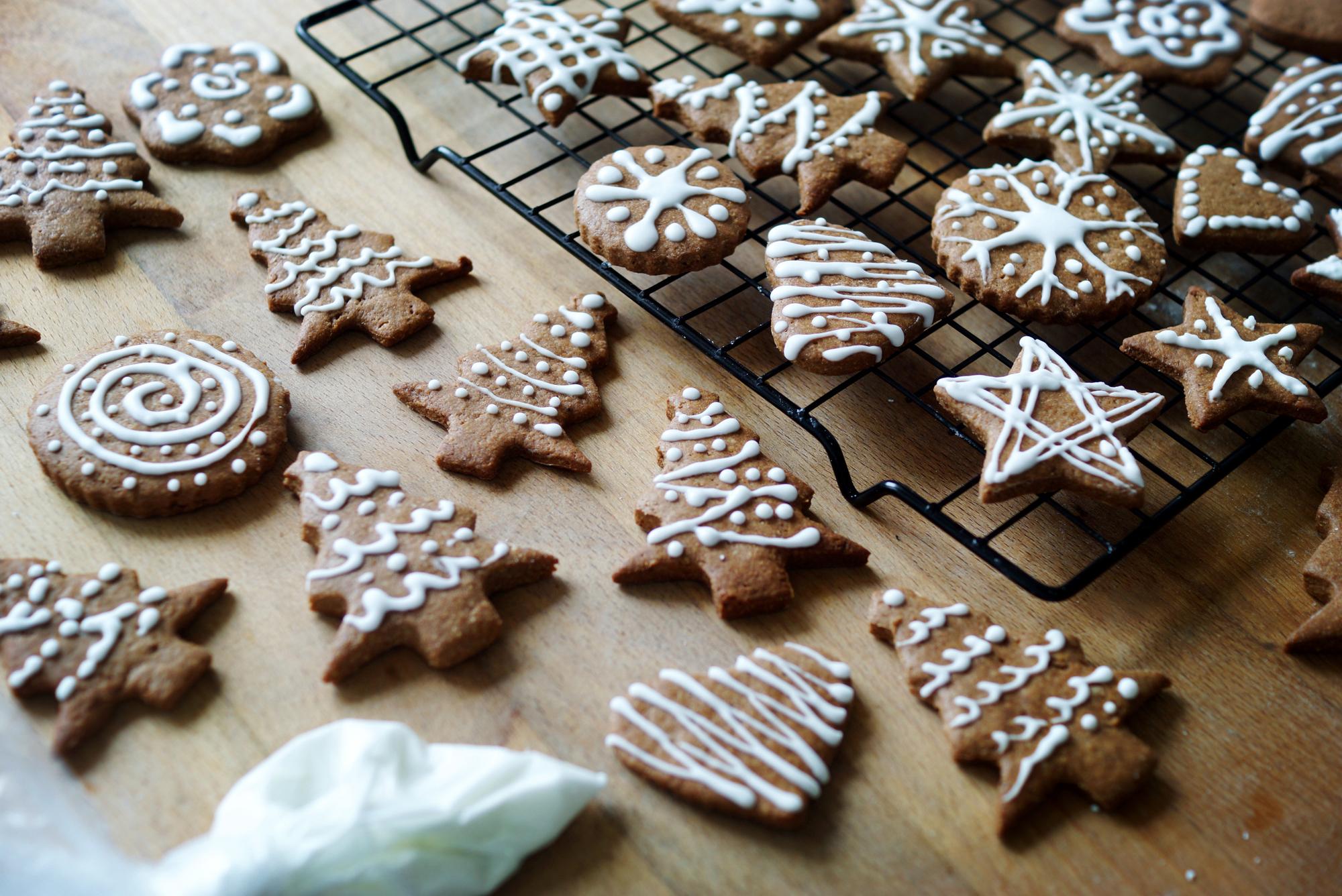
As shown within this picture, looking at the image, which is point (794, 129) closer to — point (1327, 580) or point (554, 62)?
point (554, 62)

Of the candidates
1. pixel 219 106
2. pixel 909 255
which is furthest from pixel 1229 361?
pixel 219 106

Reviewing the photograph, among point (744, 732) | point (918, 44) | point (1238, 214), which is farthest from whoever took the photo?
point (918, 44)

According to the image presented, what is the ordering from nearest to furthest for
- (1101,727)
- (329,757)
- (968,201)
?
(329,757) → (1101,727) → (968,201)

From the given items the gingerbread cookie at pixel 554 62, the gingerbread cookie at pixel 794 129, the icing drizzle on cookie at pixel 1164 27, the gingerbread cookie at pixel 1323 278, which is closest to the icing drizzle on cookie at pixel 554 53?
the gingerbread cookie at pixel 554 62

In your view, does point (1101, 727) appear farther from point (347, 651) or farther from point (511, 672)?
point (347, 651)

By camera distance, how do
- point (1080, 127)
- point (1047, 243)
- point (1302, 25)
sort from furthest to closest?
point (1302, 25)
point (1080, 127)
point (1047, 243)

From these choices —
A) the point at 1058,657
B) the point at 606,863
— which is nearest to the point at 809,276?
the point at 1058,657
